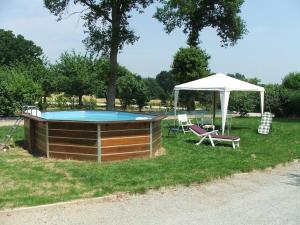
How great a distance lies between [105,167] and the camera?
1109 cm

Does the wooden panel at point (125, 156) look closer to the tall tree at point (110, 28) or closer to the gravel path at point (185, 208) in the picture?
the gravel path at point (185, 208)

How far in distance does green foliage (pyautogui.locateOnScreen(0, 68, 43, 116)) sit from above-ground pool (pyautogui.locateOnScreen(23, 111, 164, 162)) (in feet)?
46.2

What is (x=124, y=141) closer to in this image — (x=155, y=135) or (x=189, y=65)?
(x=155, y=135)

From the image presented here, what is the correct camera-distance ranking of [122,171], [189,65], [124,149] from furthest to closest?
[189,65] < [124,149] < [122,171]

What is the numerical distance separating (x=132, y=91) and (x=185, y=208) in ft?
106

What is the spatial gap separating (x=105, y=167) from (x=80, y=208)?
335cm

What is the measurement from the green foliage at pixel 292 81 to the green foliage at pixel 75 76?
15.5 meters

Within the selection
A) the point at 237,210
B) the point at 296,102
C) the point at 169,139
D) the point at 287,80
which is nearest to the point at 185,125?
the point at 169,139

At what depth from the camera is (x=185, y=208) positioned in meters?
7.89

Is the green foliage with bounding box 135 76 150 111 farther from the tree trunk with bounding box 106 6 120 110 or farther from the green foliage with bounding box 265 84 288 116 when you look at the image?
the green foliage with bounding box 265 84 288 116

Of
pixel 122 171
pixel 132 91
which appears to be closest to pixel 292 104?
pixel 132 91

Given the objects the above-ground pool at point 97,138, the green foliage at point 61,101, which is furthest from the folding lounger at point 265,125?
the green foliage at point 61,101

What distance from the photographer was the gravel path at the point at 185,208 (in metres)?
7.12

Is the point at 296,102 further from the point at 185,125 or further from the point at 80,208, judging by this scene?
the point at 80,208
